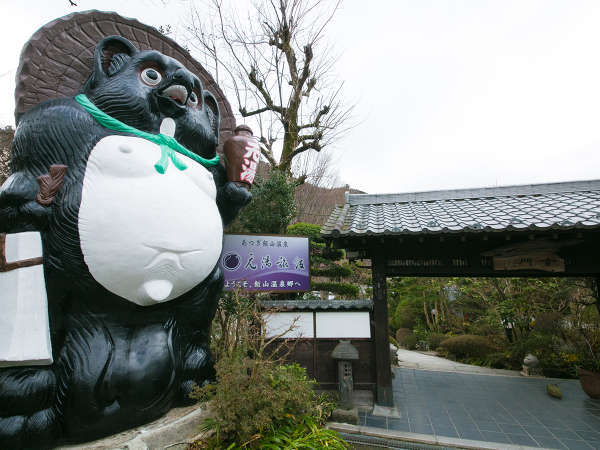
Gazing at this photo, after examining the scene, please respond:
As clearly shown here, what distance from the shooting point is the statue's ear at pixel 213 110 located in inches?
153

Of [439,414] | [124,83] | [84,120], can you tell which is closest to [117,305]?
[84,120]

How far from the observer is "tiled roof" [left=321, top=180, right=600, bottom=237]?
15.3 ft

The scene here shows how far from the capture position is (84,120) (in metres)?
2.89

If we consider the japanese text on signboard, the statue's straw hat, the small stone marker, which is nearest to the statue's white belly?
the statue's straw hat

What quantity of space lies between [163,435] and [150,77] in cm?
358

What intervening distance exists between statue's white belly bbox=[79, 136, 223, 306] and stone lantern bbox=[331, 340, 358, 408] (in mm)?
3317

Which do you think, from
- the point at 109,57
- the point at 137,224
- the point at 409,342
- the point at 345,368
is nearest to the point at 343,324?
the point at 345,368

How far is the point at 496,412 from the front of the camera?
5320 mm

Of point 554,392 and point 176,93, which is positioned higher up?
point 176,93

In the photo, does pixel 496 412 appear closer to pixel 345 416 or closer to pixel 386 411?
pixel 386 411

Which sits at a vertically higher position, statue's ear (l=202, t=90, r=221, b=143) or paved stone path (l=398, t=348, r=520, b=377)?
statue's ear (l=202, t=90, r=221, b=143)

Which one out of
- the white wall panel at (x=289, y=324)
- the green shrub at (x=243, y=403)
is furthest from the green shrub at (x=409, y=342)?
the green shrub at (x=243, y=403)

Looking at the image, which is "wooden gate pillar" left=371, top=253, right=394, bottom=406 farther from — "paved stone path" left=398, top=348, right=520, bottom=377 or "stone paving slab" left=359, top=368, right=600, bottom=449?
"paved stone path" left=398, top=348, right=520, bottom=377

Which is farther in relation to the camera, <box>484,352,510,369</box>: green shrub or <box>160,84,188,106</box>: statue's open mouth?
<box>484,352,510,369</box>: green shrub
